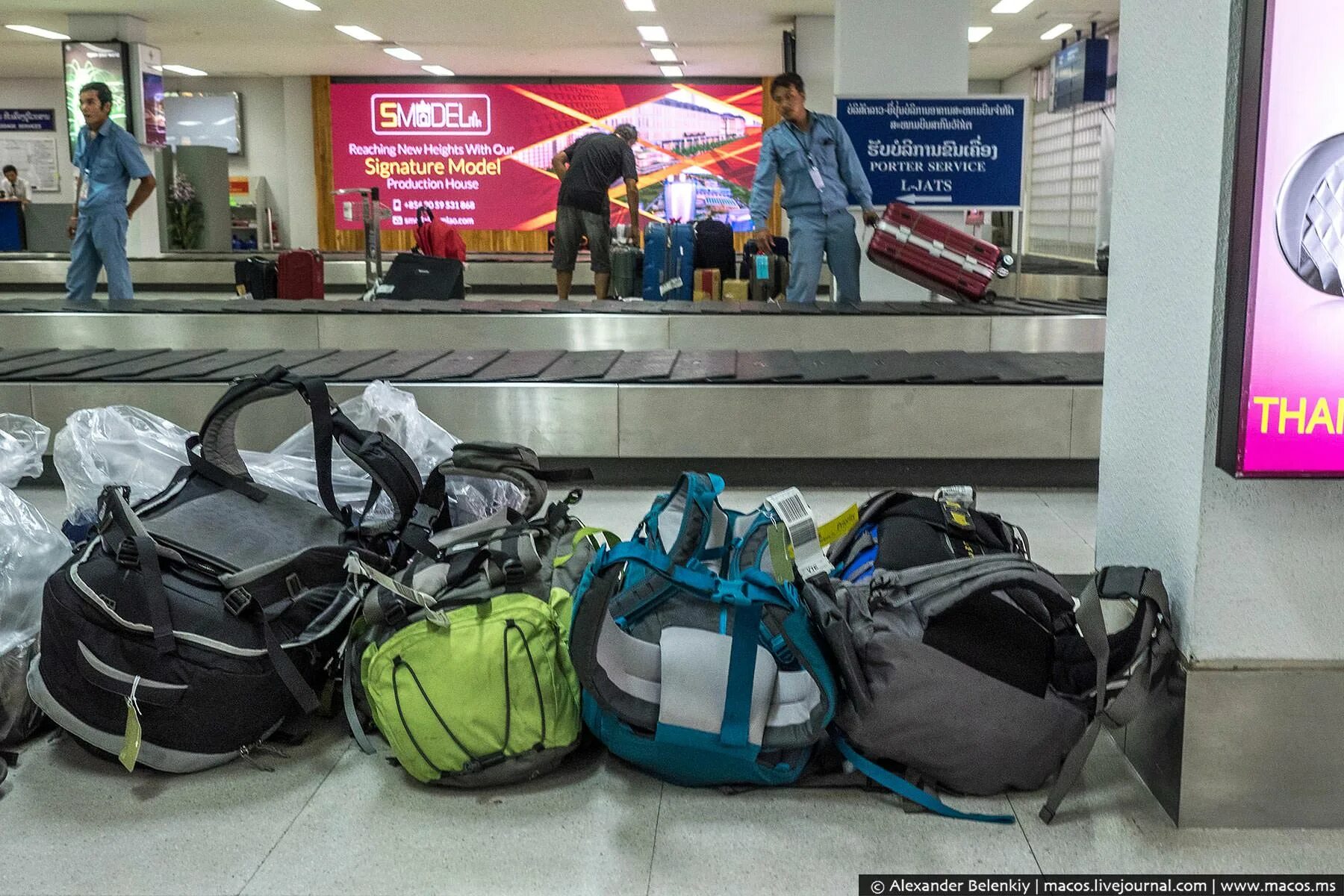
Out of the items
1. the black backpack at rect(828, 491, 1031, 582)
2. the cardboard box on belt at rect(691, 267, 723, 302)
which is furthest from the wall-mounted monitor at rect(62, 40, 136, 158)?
the black backpack at rect(828, 491, 1031, 582)

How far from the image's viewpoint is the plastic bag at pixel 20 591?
2133 mm

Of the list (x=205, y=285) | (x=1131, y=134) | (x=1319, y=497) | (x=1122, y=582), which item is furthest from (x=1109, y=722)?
(x=205, y=285)

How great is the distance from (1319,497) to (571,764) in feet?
4.12

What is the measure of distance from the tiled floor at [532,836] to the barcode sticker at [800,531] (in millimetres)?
369

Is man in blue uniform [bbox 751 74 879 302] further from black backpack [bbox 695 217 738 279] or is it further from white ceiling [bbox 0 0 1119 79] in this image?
white ceiling [bbox 0 0 1119 79]

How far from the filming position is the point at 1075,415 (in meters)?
4.27

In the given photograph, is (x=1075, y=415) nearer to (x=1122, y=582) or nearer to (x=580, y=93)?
(x=1122, y=582)

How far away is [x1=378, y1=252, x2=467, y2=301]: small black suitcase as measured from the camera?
8.86m

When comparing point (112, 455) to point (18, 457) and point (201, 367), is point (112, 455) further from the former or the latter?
point (201, 367)

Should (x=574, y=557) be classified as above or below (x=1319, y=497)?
below

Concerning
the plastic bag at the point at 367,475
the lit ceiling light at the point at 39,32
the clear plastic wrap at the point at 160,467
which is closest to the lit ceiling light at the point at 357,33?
the lit ceiling light at the point at 39,32

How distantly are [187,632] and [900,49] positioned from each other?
26.0 ft

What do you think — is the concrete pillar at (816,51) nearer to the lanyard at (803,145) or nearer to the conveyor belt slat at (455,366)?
the lanyard at (803,145)

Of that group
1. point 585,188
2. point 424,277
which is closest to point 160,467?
point 424,277
